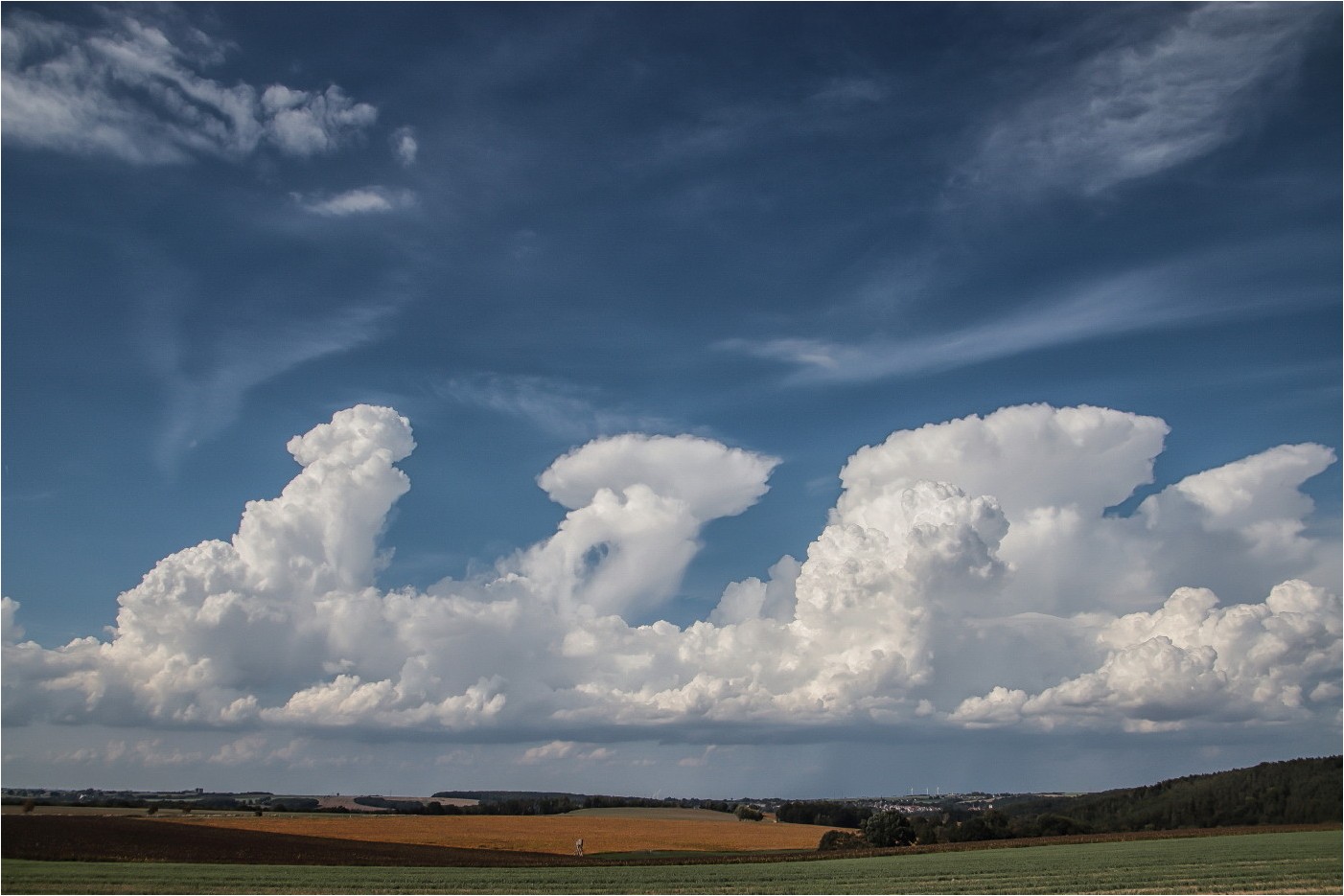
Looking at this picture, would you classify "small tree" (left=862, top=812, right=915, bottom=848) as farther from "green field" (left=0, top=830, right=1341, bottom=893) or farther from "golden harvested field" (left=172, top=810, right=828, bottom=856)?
"green field" (left=0, top=830, right=1341, bottom=893)

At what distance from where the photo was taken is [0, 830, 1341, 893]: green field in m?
49.4

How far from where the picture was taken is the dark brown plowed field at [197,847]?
5950cm

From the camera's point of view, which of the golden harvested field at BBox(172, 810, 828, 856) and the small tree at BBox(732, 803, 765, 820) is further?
the small tree at BBox(732, 803, 765, 820)

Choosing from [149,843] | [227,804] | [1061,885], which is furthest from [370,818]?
[1061,885]

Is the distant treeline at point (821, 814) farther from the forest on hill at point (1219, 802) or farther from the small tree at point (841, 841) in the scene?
the small tree at point (841, 841)

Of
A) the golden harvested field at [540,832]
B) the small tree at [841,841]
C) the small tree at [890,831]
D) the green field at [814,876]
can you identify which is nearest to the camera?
the green field at [814,876]

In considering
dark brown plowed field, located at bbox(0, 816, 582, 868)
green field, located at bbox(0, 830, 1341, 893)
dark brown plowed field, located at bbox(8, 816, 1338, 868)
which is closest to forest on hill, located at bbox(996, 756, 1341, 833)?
dark brown plowed field, located at bbox(8, 816, 1338, 868)

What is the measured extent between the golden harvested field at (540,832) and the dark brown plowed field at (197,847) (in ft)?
28.9

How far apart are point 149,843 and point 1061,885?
60020 mm

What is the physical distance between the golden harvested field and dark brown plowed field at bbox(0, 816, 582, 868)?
28.9 feet

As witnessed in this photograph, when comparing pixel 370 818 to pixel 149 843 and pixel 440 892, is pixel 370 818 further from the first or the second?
pixel 440 892

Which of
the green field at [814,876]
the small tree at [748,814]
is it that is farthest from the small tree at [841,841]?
the small tree at [748,814]

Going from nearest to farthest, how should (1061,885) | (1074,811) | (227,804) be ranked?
(1061,885)
(227,804)
(1074,811)

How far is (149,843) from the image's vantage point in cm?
6619
